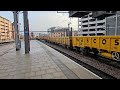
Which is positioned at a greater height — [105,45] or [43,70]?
[105,45]

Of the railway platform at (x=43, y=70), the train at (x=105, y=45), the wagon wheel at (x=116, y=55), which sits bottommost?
the railway platform at (x=43, y=70)

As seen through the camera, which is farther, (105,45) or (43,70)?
(105,45)

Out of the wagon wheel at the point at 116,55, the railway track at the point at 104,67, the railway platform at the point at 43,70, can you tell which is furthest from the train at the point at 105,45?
the railway platform at the point at 43,70

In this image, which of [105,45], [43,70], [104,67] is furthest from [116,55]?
[43,70]

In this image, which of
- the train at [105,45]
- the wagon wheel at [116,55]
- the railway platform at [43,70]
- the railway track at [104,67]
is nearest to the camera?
the railway platform at [43,70]

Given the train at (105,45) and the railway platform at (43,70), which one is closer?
the railway platform at (43,70)

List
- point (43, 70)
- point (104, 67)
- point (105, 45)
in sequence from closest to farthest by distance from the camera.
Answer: point (43, 70) < point (104, 67) < point (105, 45)

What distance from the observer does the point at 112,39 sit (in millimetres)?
10961

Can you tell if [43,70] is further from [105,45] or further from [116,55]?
[105,45]

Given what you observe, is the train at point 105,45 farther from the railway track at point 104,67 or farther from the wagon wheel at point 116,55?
the railway track at point 104,67

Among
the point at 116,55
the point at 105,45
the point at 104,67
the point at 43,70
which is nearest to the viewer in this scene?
the point at 43,70
